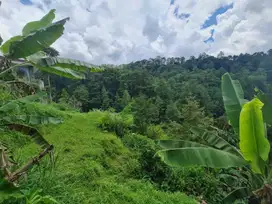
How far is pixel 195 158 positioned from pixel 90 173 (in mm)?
2702

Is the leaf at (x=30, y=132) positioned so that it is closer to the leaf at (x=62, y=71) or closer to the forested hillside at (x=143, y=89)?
the leaf at (x=62, y=71)

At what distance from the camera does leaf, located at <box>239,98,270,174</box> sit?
120 inches

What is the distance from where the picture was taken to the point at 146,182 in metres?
5.52

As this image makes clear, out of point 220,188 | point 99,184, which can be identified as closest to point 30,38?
point 99,184

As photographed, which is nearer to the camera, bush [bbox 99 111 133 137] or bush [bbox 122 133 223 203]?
bush [bbox 122 133 223 203]

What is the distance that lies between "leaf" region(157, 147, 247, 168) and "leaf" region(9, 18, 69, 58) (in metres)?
2.58

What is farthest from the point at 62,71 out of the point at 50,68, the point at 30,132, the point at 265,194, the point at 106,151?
the point at 265,194

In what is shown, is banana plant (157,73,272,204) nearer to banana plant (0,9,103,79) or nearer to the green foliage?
banana plant (0,9,103,79)

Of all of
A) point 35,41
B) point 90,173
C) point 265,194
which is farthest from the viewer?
point 90,173

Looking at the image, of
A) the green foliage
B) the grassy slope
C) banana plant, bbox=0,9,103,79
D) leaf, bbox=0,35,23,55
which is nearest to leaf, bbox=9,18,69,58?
banana plant, bbox=0,9,103,79

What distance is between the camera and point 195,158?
3.22 m

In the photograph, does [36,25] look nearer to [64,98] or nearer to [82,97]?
[64,98]

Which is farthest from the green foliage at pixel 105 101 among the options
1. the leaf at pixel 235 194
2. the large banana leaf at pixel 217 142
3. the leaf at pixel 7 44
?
the leaf at pixel 235 194

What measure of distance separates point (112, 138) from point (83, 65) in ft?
12.3
